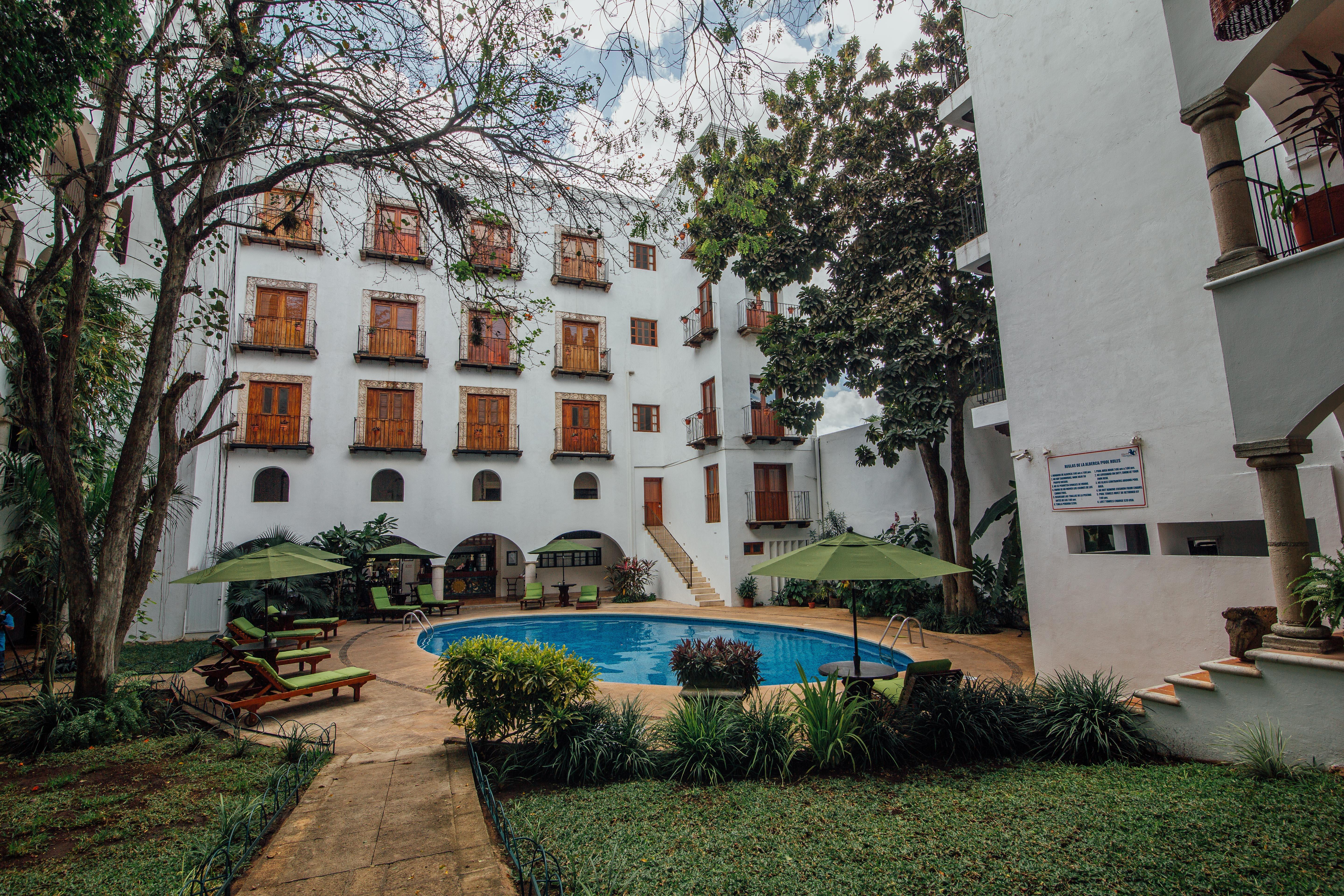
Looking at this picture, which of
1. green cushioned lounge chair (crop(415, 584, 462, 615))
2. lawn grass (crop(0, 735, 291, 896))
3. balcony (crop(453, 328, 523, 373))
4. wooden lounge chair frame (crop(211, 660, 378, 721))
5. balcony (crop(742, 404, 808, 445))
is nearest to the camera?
lawn grass (crop(0, 735, 291, 896))

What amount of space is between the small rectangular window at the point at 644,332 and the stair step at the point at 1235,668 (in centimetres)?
1851

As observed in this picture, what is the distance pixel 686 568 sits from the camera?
19922 mm

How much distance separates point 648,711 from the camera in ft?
25.3

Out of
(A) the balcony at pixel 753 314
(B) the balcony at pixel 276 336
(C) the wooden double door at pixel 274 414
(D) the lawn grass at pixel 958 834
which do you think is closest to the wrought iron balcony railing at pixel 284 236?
(B) the balcony at pixel 276 336

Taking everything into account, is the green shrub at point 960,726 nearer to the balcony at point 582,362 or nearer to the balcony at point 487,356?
the balcony at point 487,356

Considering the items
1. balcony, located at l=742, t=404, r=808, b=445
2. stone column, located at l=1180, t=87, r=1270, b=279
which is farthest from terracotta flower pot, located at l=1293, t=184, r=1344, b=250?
balcony, located at l=742, t=404, r=808, b=445

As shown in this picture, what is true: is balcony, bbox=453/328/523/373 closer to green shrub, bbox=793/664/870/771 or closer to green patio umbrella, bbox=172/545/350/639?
green patio umbrella, bbox=172/545/350/639

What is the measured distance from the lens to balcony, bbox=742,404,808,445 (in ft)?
62.0

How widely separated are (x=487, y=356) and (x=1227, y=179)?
18.0 metres

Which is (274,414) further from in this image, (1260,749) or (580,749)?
(1260,749)

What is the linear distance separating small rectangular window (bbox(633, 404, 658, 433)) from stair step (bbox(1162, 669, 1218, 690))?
17227 millimetres

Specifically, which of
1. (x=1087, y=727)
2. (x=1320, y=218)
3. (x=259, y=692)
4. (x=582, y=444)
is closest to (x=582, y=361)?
(x=582, y=444)

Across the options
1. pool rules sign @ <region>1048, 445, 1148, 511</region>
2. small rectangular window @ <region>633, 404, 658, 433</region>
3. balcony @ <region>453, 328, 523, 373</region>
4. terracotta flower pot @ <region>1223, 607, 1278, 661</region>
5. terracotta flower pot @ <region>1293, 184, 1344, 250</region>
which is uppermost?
balcony @ <region>453, 328, 523, 373</region>

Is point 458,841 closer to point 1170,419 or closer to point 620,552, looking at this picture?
point 1170,419
